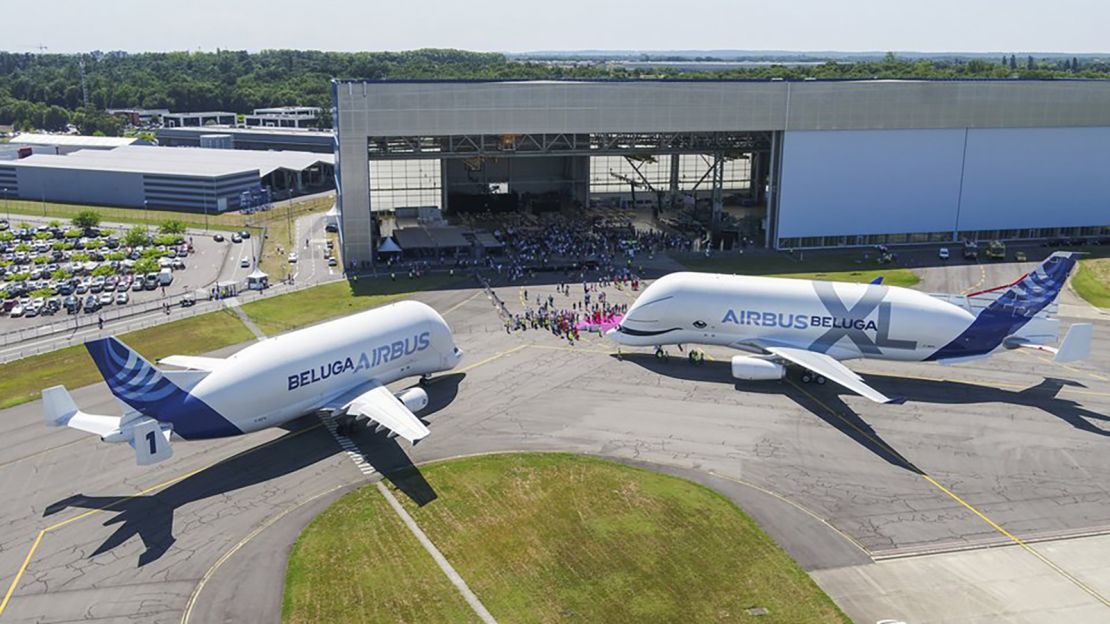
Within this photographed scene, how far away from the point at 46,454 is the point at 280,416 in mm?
13375

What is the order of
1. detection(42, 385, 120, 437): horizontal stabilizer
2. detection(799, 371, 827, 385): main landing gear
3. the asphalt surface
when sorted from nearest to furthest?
the asphalt surface → detection(42, 385, 120, 437): horizontal stabilizer → detection(799, 371, 827, 385): main landing gear

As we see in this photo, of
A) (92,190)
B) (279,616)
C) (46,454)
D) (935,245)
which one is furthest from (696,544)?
(92,190)

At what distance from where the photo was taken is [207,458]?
150ft

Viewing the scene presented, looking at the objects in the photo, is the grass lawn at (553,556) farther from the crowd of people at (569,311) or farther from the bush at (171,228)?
the bush at (171,228)

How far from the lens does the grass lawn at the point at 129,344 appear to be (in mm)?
56656

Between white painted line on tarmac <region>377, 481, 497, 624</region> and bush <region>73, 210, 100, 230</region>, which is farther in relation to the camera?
bush <region>73, 210, 100, 230</region>

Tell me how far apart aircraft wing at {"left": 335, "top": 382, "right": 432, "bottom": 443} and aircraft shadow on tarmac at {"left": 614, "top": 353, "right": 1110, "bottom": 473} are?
21.0 m

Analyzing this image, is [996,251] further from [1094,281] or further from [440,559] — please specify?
[440,559]

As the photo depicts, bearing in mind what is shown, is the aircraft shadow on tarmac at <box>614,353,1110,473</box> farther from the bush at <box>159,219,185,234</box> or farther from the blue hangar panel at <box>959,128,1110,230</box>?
the bush at <box>159,219,185,234</box>

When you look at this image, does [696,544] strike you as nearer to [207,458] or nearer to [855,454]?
[855,454]

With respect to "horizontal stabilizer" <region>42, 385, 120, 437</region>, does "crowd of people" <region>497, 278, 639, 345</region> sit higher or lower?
lower

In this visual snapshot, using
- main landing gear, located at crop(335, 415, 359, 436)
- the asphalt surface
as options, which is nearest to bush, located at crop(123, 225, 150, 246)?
the asphalt surface

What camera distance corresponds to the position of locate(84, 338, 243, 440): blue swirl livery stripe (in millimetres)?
38625

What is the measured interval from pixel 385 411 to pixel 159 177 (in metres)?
111
